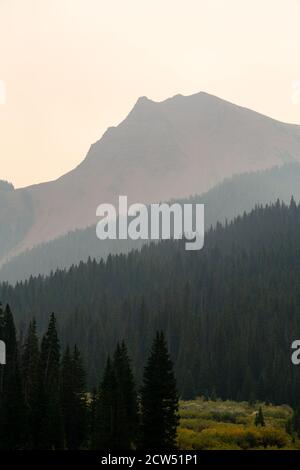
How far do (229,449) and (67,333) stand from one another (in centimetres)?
10970

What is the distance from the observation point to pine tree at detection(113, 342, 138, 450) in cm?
6200

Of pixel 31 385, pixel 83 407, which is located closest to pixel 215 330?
pixel 31 385

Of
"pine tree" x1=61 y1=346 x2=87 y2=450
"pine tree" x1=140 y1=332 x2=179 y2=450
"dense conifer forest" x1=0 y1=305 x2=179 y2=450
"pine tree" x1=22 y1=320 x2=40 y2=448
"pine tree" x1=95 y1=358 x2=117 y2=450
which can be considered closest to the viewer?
"pine tree" x1=140 y1=332 x2=179 y2=450

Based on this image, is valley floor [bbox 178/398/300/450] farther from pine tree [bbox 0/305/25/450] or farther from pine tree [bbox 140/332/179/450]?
pine tree [bbox 0/305/25/450]

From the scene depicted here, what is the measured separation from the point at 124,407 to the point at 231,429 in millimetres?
20144

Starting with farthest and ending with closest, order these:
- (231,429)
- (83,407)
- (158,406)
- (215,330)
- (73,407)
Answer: (215,330), (231,429), (83,407), (73,407), (158,406)

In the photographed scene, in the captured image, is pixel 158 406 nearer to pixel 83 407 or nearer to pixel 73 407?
pixel 73 407

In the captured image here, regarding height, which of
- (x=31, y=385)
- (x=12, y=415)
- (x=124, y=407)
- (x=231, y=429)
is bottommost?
(x=231, y=429)

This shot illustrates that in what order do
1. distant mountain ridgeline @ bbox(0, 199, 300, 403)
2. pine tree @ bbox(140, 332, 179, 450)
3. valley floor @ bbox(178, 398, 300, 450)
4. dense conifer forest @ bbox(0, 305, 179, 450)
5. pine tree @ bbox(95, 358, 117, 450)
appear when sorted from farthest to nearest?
distant mountain ridgeline @ bbox(0, 199, 300, 403)
valley floor @ bbox(178, 398, 300, 450)
pine tree @ bbox(95, 358, 117, 450)
dense conifer forest @ bbox(0, 305, 179, 450)
pine tree @ bbox(140, 332, 179, 450)

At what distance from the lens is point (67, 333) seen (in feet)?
581

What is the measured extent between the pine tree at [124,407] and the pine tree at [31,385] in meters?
7.39

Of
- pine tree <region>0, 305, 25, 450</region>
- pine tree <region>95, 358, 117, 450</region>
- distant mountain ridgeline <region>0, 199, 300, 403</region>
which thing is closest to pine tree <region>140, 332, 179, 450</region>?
pine tree <region>95, 358, 117, 450</region>

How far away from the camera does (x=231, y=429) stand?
267 feet

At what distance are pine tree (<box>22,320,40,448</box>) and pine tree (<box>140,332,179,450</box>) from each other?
396 inches
